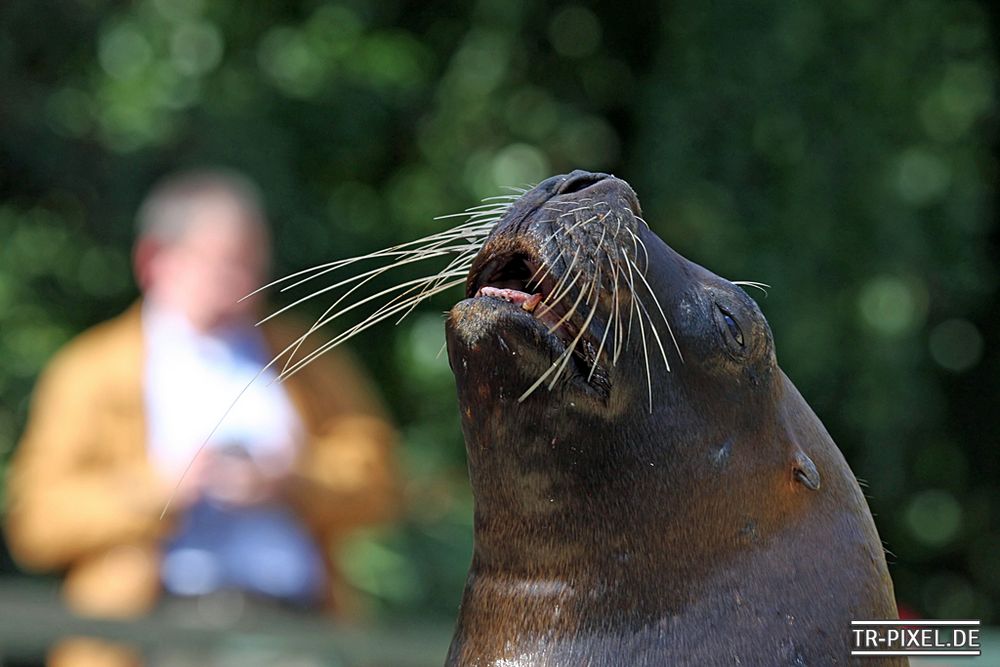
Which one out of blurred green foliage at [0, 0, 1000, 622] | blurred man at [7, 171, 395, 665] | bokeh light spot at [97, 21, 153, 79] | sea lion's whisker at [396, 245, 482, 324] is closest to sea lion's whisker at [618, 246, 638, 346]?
sea lion's whisker at [396, 245, 482, 324]

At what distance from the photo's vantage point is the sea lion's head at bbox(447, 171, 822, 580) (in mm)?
2076

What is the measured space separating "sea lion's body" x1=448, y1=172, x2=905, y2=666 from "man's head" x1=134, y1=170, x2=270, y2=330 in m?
2.52

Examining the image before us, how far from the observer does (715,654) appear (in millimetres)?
2092

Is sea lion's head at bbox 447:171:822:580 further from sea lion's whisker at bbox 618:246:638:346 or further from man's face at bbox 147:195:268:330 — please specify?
man's face at bbox 147:195:268:330

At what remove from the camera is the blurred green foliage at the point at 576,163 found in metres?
7.37

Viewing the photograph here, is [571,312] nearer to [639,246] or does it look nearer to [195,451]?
[639,246]

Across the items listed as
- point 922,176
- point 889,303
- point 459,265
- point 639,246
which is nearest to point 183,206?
point 459,265

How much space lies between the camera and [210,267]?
4.59 meters

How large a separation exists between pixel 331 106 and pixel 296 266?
1.17 meters

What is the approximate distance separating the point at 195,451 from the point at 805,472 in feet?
8.54

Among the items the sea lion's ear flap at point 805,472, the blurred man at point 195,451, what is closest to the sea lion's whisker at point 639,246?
the sea lion's ear flap at point 805,472

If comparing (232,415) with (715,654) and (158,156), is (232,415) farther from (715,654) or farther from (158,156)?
(158,156)

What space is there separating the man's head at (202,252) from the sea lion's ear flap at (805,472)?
2.68 metres

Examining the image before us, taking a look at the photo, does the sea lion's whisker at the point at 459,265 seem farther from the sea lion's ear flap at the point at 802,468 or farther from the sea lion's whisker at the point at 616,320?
the sea lion's ear flap at the point at 802,468
